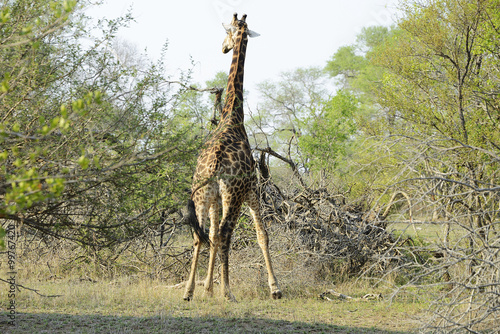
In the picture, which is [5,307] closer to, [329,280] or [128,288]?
[128,288]

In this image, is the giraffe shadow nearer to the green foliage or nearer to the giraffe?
the giraffe

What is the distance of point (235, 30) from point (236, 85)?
1.13 metres

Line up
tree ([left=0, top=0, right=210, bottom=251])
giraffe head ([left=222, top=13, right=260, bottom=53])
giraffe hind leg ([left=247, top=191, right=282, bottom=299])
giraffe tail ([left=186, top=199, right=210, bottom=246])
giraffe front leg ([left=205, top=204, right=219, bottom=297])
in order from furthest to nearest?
giraffe head ([left=222, top=13, right=260, bottom=53])
giraffe hind leg ([left=247, top=191, right=282, bottom=299])
giraffe front leg ([left=205, top=204, right=219, bottom=297])
giraffe tail ([left=186, top=199, right=210, bottom=246])
tree ([left=0, top=0, right=210, bottom=251])

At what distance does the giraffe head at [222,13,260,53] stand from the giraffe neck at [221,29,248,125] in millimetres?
64

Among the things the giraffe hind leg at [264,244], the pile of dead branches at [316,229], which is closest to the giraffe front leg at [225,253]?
the giraffe hind leg at [264,244]

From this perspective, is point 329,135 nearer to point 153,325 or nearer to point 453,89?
point 453,89

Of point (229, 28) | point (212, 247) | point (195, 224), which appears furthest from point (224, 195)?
point (229, 28)

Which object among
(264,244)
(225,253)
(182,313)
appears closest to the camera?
(182,313)

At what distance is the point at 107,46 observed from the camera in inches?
225

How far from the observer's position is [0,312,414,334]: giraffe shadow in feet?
17.3

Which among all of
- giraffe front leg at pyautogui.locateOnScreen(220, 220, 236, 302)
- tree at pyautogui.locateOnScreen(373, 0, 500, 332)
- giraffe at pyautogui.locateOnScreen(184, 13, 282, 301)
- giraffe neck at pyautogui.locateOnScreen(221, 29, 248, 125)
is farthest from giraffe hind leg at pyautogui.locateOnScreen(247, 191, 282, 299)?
tree at pyautogui.locateOnScreen(373, 0, 500, 332)

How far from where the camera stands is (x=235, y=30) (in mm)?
8234

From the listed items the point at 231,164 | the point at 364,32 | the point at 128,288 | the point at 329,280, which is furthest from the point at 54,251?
the point at 364,32

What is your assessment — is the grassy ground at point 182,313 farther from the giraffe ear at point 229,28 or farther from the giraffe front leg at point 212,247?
the giraffe ear at point 229,28
